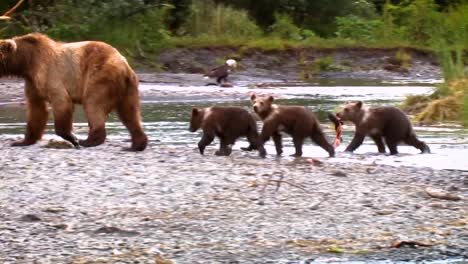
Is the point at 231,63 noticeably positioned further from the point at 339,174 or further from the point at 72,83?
the point at 339,174

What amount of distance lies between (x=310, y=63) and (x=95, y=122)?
2544cm

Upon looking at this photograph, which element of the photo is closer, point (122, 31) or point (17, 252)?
point (17, 252)

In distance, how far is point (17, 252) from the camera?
339 inches

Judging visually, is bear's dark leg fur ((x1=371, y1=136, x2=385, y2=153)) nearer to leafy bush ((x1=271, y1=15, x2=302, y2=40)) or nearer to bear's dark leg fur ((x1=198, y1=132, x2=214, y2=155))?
bear's dark leg fur ((x1=198, y1=132, x2=214, y2=155))

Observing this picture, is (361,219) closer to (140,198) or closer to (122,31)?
(140,198)

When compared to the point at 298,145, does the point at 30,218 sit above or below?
above

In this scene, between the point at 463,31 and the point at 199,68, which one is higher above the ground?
the point at 463,31

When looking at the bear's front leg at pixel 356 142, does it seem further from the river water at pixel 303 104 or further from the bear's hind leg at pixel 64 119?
the bear's hind leg at pixel 64 119

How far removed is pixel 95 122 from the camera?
14.5 metres

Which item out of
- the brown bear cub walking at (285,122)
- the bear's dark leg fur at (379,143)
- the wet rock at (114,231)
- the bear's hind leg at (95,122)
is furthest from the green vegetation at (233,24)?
the wet rock at (114,231)

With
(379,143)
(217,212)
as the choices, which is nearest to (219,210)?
(217,212)

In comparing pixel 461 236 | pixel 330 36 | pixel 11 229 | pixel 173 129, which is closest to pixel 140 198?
pixel 11 229

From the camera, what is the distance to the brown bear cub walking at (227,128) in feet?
47.6

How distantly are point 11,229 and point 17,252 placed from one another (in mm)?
695
